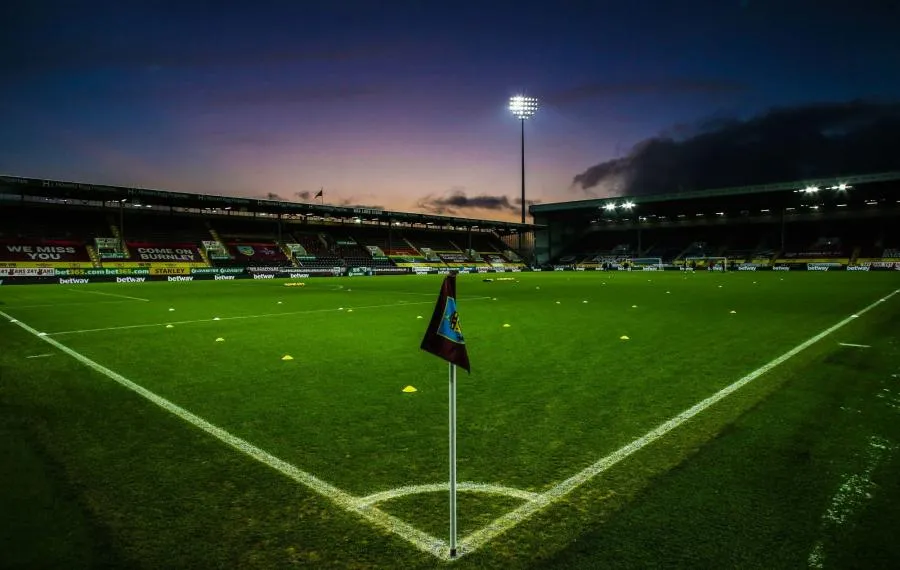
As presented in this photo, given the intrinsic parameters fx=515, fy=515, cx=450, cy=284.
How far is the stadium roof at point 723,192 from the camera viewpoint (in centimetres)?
4712

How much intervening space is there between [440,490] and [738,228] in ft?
262

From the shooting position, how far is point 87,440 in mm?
Answer: 4289

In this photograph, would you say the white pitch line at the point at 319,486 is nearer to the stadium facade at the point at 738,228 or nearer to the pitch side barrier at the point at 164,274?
the pitch side barrier at the point at 164,274

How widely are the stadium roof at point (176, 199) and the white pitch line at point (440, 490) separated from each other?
45.1 metres

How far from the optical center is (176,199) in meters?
44.5

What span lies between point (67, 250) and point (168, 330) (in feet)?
132

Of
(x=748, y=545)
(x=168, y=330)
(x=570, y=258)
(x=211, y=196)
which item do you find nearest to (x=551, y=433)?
(x=748, y=545)

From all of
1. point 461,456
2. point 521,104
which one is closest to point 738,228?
point 521,104

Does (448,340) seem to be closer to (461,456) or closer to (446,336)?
(446,336)

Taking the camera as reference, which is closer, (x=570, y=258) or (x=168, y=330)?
(x=168, y=330)

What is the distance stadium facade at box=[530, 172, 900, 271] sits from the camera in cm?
5412

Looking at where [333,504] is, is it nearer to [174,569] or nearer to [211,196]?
[174,569]

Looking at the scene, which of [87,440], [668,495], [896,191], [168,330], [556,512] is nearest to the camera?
[556,512]

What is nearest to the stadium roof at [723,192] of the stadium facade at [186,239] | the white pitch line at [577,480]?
the stadium facade at [186,239]
